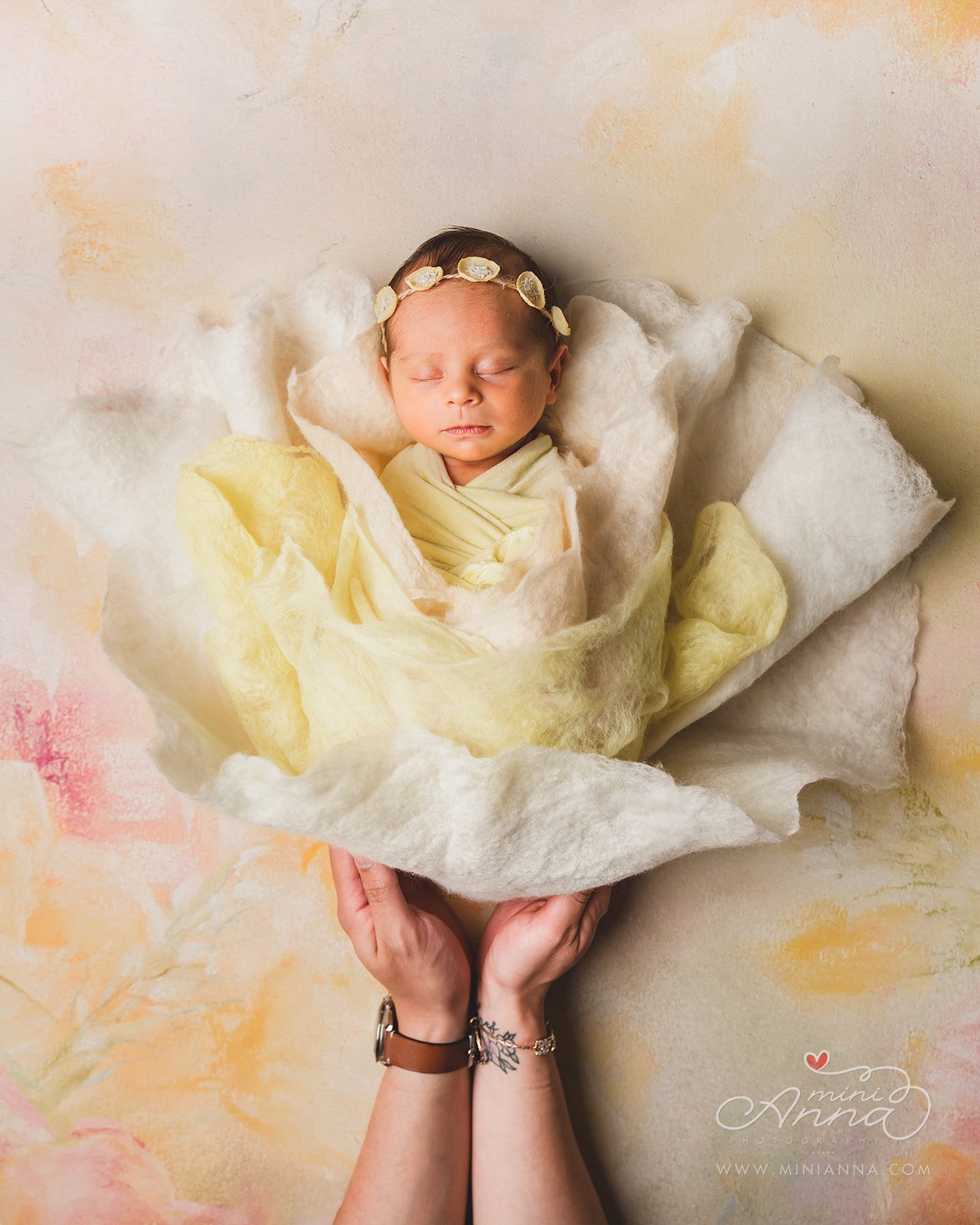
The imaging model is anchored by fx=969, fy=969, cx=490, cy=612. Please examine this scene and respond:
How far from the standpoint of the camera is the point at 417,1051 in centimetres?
114

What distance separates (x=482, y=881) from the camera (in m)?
0.99

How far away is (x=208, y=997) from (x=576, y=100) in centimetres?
123

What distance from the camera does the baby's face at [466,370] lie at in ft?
3.50

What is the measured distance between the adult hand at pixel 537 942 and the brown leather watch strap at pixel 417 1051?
7 cm

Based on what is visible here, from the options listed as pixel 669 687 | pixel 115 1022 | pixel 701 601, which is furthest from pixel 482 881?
pixel 115 1022

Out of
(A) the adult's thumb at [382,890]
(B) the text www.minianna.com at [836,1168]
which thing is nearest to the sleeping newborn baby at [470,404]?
(A) the adult's thumb at [382,890]

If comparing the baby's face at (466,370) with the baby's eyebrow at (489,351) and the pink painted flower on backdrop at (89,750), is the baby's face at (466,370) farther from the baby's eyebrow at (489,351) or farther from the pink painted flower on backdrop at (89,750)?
the pink painted flower on backdrop at (89,750)

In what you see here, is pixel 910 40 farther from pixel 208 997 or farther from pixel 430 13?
pixel 208 997

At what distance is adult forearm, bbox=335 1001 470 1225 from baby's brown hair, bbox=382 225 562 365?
2.67 feet

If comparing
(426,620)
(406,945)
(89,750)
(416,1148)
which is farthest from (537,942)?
(89,750)

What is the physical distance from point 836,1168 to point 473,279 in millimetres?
1161

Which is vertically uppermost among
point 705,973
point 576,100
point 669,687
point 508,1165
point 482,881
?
point 576,100

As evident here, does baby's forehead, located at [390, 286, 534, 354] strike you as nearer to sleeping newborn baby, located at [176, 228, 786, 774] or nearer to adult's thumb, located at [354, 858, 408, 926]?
sleeping newborn baby, located at [176, 228, 786, 774]

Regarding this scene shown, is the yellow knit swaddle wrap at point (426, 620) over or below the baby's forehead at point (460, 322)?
below
